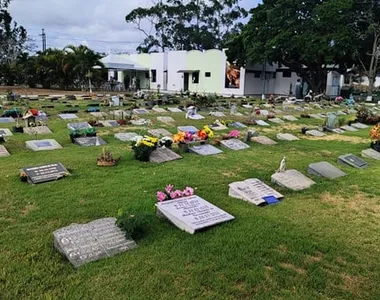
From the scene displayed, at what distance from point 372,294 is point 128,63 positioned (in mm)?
33167

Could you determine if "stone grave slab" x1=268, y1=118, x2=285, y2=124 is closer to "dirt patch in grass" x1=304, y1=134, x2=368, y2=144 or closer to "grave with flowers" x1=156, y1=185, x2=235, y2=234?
"dirt patch in grass" x1=304, y1=134, x2=368, y2=144

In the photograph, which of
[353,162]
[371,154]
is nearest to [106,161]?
[353,162]

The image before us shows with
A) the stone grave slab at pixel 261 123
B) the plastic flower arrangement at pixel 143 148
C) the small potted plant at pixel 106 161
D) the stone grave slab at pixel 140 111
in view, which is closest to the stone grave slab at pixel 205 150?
the plastic flower arrangement at pixel 143 148

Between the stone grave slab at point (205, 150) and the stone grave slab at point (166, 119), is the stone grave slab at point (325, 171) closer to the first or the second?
the stone grave slab at point (205, 150)

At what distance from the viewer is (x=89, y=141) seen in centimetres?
776

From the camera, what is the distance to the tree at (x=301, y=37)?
22.3 meters

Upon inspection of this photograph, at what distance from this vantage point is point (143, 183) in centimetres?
505

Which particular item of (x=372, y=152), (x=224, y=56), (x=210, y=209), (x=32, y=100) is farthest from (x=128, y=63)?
(x=210, y=209)

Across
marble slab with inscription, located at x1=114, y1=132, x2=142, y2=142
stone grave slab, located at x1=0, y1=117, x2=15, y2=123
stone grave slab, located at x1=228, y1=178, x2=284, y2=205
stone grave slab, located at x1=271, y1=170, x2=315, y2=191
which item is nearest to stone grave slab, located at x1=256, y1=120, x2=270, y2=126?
marble slab with inscription, located at x1=114, y1=132, x2=142, y2=142

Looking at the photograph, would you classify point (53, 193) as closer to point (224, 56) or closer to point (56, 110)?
A: point (56, 110)

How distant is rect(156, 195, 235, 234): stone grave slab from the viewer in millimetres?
Answer: 3609

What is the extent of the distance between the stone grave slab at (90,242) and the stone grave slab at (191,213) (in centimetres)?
57

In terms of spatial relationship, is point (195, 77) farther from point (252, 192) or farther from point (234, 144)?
point (252, 192)

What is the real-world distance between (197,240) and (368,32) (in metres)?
24.3
